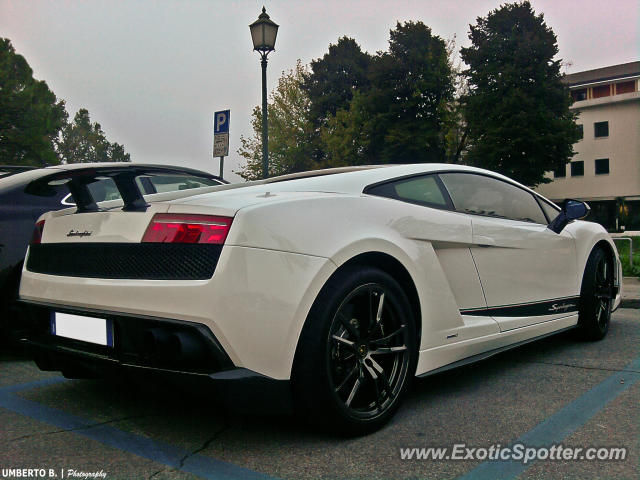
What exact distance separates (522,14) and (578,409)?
35.1 meters

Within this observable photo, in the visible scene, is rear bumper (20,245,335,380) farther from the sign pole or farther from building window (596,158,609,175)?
building window (596,158,609,175)

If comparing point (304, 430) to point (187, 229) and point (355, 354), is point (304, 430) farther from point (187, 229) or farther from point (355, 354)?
point (187, 229)

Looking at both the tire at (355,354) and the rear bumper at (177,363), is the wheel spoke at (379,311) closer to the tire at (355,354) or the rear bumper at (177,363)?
the tire at (355,354)

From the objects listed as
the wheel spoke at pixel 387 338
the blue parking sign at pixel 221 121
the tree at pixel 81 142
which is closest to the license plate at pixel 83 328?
the wheel spoke at pixel 387 338

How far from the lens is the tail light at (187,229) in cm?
235

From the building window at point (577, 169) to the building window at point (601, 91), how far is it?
7322 mm

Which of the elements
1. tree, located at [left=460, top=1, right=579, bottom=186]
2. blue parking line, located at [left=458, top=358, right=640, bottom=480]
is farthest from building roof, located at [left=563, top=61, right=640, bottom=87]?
blue parking line, located at [left=458, top=358, right=640, bottom=480]

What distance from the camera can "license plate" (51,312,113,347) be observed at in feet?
8.23

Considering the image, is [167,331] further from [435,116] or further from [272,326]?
[435,116]

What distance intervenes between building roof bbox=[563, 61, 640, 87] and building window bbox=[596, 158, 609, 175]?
811 centimetres

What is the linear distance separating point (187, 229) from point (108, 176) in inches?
22.5

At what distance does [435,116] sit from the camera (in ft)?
117

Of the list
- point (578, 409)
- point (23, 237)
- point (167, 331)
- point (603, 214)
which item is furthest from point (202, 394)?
point (603, 214)

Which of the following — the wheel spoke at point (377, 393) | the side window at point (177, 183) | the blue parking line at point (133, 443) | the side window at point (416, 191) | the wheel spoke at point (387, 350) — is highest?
the side window at point (177, 183)
